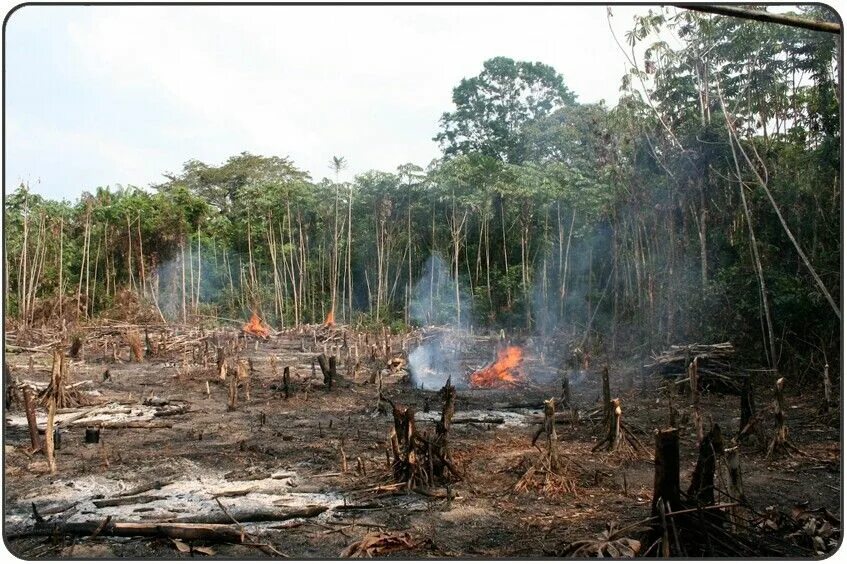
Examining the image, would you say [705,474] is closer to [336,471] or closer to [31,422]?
[336,471]

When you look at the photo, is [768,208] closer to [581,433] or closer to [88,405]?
[581,433]

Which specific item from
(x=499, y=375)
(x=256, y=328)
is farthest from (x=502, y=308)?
(x=256, y=328)

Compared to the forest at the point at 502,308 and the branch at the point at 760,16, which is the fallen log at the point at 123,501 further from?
the branch at the point at 760,16

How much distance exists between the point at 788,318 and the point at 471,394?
4.17 metres

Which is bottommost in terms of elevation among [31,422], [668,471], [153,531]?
[153,531]

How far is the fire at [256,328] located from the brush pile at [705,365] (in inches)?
325

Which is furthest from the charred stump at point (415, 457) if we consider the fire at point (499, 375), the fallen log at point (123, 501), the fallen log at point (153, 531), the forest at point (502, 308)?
the fire at point (499, 375)

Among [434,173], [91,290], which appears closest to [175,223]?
[91,290]

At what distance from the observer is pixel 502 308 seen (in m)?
15.1

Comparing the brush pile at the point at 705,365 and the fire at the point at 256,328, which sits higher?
the fire at the point at 256,328

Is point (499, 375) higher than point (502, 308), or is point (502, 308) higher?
point (502, 308)

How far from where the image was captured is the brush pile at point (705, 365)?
365 inches

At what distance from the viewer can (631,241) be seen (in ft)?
43.7

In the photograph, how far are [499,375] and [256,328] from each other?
643cm
